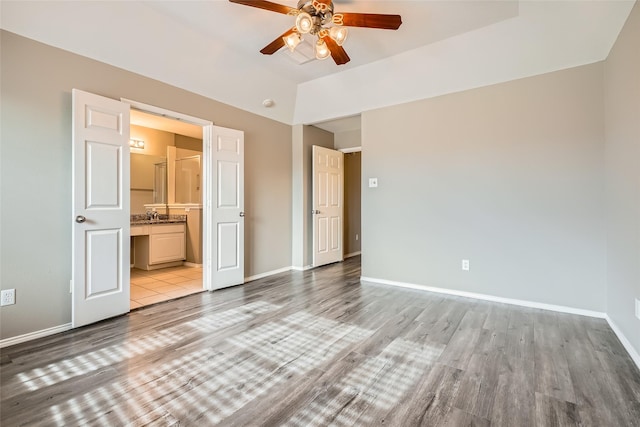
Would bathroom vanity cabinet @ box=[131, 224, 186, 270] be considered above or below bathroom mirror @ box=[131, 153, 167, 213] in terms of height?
below

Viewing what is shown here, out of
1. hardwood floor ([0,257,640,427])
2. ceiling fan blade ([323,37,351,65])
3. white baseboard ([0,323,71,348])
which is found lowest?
hardwood floor ([0,257,640,427])

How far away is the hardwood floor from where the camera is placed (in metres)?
1.46

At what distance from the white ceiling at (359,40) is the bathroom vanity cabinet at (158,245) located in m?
2.50

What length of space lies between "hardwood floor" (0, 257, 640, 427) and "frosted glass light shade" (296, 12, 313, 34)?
244 cm

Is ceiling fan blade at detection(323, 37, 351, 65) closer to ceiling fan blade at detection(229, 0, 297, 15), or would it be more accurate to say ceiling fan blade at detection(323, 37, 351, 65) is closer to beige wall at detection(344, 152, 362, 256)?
ceiling fan blade at detection(229, 0, 297, 15)

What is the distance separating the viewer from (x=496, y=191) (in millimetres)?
3172

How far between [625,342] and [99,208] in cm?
442

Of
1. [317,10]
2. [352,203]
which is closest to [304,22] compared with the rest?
[317,10]

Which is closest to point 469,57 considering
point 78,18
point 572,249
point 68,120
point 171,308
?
point 572,249

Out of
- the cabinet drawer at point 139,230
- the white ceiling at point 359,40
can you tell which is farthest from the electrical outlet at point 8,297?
the cabinet drawer at point 139,230

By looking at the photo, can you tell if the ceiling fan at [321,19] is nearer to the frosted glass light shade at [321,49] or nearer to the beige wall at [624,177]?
the frosted glass light shade at [321,49]

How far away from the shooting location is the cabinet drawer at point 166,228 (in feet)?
15.6

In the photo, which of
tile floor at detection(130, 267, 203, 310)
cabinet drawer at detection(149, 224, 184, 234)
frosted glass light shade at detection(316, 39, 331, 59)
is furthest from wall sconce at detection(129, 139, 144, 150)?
frosted glass light shade at detection(316, 39, 331, 59)

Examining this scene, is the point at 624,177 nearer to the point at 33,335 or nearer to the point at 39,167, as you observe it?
the point at 39,167
